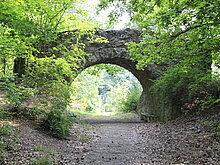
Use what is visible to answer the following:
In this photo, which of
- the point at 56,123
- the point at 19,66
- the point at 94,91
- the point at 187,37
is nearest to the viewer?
the point at 187,37

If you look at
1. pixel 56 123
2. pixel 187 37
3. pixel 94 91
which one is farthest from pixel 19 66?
pixel 94 91

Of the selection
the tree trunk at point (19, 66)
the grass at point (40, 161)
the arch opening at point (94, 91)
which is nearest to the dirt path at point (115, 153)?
the grass at point (40, 161)

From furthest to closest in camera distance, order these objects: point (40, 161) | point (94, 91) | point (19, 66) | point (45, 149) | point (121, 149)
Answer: point (94, 91)
point (19, 66)
point (121, 149)
point (45, 149)
point (40, 161)

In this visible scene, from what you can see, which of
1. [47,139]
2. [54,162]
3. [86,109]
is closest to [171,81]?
[47,139]

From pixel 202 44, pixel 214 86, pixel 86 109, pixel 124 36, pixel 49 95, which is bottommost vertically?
pixel 86 109

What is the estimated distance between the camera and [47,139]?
498cm

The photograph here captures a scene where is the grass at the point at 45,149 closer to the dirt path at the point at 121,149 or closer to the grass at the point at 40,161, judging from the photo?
the dirt path at the point at 121,149

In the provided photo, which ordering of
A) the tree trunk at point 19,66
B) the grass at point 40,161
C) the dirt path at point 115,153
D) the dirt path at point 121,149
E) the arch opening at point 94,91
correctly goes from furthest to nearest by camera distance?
the arch opening at point 94,91 < the tree trunk at point 19,66 < the dirt path at point 115,153 < the dirt path at point 121,149 < the grass at point 40,161

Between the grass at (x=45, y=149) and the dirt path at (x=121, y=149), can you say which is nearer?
the dirt path at (x=121, y=149)

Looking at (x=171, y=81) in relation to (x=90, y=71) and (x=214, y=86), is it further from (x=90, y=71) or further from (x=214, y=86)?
(x=90, y=71)

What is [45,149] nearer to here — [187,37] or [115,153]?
[115,153]

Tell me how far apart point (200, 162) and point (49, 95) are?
4.53 meters

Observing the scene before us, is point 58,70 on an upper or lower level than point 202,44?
lower

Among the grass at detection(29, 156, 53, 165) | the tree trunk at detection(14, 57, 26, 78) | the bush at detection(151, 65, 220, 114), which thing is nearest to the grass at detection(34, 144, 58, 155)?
the grass at detection(29, 156, 53, 165)
